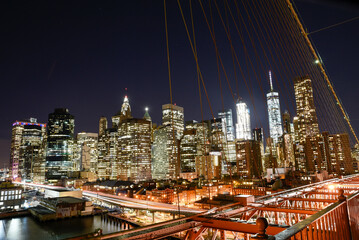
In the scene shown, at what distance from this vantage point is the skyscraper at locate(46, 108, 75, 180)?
11456cm

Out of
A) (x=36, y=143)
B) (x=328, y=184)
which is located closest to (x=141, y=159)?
(x=36, y=143)

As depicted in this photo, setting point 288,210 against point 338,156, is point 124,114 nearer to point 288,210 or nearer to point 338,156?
point 338,156

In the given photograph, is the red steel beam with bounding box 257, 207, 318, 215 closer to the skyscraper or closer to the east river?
the east river

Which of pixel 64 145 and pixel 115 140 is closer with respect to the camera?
pixel 64 145

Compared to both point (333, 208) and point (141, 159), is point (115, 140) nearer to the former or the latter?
point (141, 159)

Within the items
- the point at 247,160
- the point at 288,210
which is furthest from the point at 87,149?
the point at 288,210

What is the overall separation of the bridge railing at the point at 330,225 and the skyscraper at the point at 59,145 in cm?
12911

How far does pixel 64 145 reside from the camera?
12019 cm

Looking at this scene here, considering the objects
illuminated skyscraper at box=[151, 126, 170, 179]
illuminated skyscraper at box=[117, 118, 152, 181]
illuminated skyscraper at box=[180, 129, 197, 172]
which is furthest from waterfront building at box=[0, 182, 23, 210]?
illuminated skyscraper at box=[180, 129, 197, 172]

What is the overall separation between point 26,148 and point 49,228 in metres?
133

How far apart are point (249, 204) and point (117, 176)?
121 meters

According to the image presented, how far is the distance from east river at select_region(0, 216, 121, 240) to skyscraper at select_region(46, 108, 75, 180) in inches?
3048

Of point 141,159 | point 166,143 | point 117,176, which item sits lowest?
point 117,176

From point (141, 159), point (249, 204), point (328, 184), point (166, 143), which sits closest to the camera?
point (249, 204)
